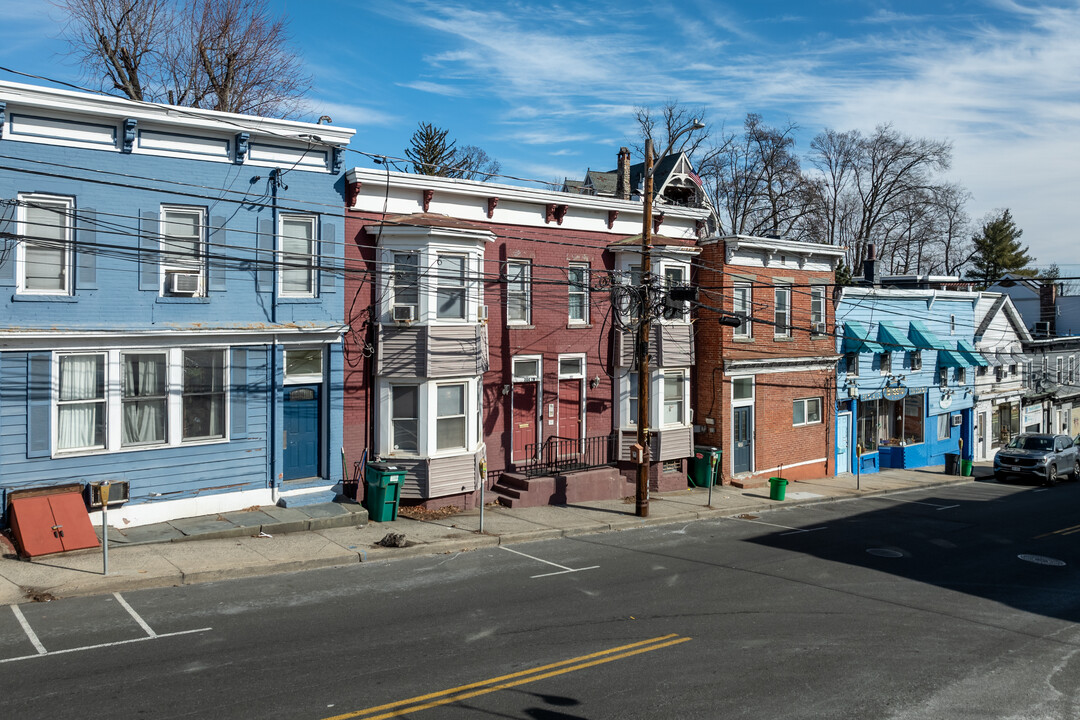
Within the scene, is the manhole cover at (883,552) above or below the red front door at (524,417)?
below

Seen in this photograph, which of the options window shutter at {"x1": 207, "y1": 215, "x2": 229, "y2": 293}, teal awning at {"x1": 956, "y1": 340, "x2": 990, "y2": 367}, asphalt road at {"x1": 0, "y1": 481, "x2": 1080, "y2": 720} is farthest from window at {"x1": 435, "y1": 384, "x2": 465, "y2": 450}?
teal awning at {"x1": 956, "y1": 340, "x2": 990, "y2": 367}

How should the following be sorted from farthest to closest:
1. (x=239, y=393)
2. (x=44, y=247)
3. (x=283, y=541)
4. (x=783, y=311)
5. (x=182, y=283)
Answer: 1. (x=783, y=311)
2. (x=239, y=393)
3. (x=182, y=283)
4. (x=283, y=541)
5. (x=44, y=247)

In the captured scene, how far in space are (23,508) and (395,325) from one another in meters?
7.84

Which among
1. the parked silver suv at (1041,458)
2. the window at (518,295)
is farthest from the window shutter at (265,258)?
the parked silver suv at (1041,458)

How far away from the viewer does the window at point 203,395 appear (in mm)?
15992

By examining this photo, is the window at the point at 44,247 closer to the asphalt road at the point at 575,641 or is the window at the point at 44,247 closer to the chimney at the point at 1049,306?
the asphalt road at the point at 575,641

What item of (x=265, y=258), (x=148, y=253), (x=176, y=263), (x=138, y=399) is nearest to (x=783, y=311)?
(x=265, y=258)

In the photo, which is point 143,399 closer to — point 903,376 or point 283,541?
point 283,541

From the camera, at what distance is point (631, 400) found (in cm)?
2370

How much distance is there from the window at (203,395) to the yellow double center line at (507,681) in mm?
9682

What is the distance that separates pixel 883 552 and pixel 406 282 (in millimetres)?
11741

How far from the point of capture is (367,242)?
60.3ft

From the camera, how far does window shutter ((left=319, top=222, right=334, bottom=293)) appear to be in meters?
17.6

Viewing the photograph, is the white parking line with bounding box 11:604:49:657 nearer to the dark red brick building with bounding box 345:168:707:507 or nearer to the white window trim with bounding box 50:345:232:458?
Result: the white window trim with bounding box 50:345:232:458
